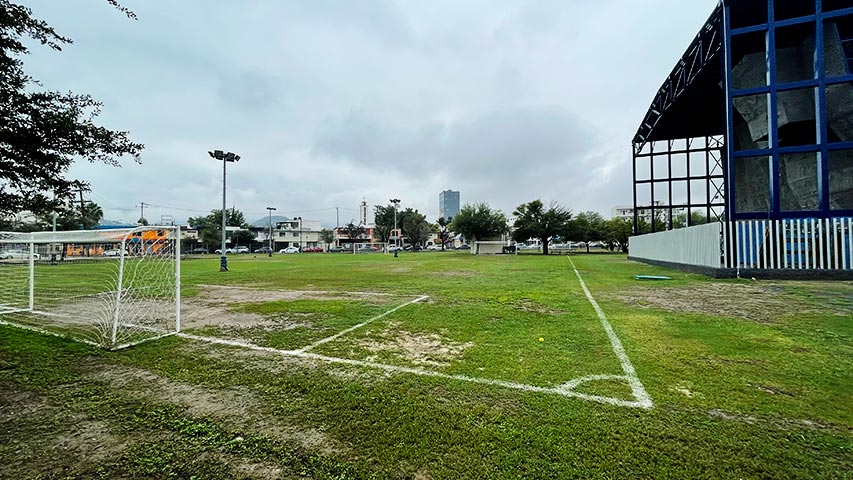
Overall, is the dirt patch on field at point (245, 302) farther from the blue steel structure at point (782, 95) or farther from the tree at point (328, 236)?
the tree at point (328, 236)

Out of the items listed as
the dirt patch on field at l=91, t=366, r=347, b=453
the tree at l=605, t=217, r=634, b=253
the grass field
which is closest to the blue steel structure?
A: the grass field

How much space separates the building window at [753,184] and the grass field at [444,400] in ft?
47.5

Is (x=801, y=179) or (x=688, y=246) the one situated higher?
(x=801, y=179)

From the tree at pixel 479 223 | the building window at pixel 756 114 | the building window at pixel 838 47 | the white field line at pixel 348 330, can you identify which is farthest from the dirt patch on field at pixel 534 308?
the tree at pixel 479 223

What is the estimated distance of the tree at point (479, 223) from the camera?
4228 cm

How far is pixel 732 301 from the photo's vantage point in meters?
7.08

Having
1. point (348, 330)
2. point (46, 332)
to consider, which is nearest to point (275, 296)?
point (46, 332)

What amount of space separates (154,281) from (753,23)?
22.6 m

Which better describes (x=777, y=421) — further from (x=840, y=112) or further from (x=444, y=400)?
(x=840, y=112)

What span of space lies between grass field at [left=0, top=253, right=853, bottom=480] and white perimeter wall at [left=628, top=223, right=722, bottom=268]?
22.4 ft

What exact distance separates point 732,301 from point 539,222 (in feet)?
119

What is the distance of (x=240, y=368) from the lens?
370 centimetres

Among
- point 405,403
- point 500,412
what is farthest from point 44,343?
point 500,412

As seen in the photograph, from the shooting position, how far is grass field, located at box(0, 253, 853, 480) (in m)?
2.04
